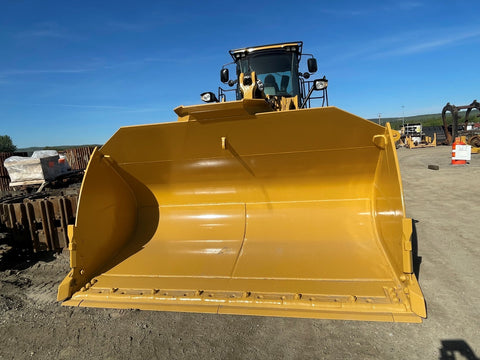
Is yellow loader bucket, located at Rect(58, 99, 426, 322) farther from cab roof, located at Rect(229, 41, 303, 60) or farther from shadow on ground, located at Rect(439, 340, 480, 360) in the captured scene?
cab roof, located at Rect(229, 41, 303, 60)

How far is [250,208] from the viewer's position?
137 inches

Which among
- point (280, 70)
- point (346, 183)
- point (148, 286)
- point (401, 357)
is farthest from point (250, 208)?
point (280, 70)

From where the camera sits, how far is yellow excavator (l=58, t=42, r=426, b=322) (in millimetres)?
2322

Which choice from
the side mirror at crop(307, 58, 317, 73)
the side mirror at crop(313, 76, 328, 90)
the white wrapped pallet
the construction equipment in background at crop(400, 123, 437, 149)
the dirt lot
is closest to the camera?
the dirt lot

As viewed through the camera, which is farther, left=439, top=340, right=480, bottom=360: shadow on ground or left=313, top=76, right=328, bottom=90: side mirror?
left=313, top=76, right=328, bottom=90: side mirror

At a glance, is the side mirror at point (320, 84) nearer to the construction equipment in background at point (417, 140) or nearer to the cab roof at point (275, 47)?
the cab roof at point (275, 47)

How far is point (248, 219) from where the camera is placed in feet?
11.2

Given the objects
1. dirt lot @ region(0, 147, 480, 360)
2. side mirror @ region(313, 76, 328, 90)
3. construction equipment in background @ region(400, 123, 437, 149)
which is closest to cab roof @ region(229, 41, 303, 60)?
side mirror @ region(313, 76, 328, 90)

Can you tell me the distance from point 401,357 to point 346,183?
1.65m

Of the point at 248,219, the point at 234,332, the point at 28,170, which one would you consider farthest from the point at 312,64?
the point at 28,170

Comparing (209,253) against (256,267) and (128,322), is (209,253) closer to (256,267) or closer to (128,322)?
(256,267)

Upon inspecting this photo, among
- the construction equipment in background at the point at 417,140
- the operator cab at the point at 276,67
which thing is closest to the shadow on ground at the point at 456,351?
the operator cab at the point at 276,67

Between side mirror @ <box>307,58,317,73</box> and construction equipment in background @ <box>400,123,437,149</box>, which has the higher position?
side mirror @ <box>307,58,317,73</box>

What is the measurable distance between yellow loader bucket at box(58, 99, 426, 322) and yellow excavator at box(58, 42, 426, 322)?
0.01 meters
